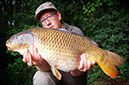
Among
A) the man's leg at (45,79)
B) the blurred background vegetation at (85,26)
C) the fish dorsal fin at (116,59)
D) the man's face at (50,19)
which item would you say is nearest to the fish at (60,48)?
the fish dorsal fin at (116,59)

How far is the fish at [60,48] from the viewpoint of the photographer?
1109 mm

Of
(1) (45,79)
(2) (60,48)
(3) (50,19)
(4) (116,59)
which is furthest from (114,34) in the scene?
(2) (60,48)

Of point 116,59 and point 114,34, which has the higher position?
point 114,34

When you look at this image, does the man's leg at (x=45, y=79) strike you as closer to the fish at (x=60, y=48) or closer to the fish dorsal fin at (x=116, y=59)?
the fish at (x=60, y=48)

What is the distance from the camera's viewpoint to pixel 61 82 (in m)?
1.80

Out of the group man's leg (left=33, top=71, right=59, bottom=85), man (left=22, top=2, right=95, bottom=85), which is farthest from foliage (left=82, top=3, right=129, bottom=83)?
man's leg (left=33, top=71, right=59, bottom=85)

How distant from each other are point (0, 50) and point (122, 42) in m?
3.43

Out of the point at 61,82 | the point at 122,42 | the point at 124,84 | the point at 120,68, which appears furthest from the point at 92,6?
the point at 61,82

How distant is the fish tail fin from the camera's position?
3.81 ft

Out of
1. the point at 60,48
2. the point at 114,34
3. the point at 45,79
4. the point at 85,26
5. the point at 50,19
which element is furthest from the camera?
the point at 85,26

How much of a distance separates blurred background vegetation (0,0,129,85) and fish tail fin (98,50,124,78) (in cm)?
182

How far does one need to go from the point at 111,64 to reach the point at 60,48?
0.50 metres

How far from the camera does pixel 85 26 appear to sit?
3.86 m

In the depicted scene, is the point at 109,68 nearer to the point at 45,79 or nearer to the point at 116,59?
the point at 116,59
